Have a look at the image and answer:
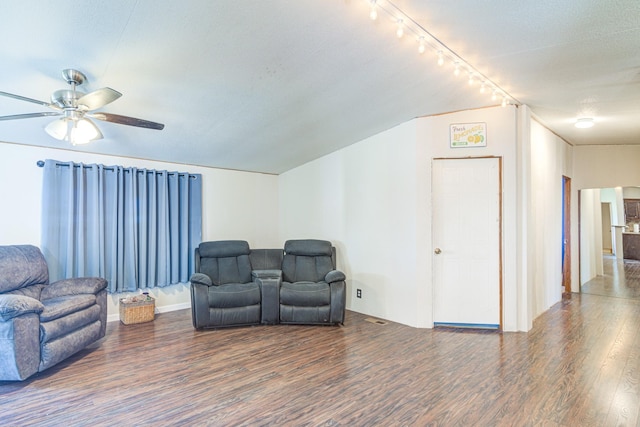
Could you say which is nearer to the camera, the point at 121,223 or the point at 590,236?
the point at 121,223

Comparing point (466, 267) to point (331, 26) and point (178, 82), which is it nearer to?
point (331, 26)

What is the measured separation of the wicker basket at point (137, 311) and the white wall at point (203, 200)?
279 millimetres

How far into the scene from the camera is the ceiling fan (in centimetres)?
230

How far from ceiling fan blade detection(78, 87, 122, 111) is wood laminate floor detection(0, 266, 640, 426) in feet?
6.69

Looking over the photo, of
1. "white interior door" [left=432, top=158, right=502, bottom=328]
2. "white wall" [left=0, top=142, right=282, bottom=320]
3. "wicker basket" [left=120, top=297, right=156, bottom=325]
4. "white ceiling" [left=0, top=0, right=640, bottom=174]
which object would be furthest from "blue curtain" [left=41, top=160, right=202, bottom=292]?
"white interior door" [left=432, top=158, right=502, bottom=328]

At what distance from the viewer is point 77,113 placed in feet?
8.04

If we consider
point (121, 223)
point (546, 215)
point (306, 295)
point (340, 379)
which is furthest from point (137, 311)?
point (546, 215)

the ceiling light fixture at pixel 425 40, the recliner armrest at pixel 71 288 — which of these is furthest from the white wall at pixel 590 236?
the recliner armrest at pixel 71 288

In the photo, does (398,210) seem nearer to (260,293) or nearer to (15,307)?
(260,293)

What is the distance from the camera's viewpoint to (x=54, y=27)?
1995 mm

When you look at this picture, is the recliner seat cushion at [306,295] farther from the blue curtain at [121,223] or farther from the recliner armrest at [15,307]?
the recliner armrest at [15,307]

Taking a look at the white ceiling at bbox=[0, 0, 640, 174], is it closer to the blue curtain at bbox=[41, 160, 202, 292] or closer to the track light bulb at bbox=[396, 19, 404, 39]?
the track light bulb at bbox=[396, 19, 404, 39]

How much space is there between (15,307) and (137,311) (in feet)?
5.46

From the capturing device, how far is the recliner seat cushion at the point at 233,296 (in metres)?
3.95
